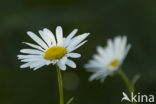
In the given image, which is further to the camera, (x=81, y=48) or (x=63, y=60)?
(x=81, y=48)

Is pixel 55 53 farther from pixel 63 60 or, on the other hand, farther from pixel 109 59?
pixel 109 59

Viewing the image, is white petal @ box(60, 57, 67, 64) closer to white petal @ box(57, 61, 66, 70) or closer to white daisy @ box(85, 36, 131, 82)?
white petal @ box(57, 61, 66, 70)

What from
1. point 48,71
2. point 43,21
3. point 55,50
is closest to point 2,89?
point 48,71

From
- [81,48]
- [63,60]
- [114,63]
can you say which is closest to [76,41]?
[63,60]

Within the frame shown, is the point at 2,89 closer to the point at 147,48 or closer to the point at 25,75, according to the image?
the point at 25,75

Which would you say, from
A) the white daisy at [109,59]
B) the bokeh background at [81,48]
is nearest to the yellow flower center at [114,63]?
the white daisy at [109,59]

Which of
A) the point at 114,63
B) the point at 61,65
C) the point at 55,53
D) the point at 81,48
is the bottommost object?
the point at 61,65

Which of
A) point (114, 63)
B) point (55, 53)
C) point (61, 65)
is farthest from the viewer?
point (114, 63)

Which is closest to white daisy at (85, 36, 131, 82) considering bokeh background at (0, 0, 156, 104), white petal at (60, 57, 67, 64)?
white petal at (60, 57, 67, 64)
